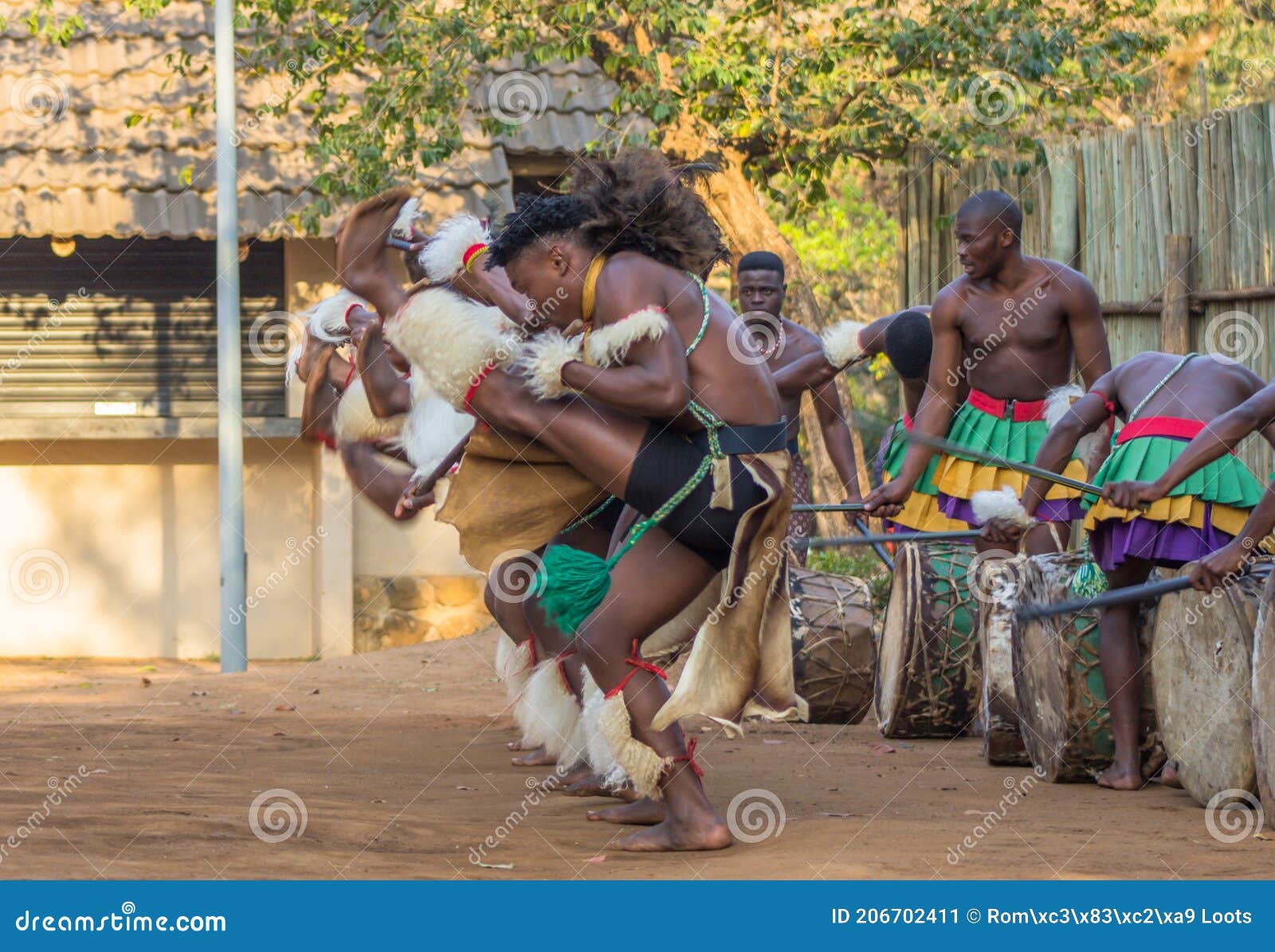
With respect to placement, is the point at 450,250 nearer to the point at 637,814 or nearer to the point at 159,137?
the point at 637,814

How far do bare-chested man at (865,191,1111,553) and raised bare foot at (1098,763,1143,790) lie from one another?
1270 mm

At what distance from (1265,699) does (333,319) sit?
12.2ft

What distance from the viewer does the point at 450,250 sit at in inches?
198

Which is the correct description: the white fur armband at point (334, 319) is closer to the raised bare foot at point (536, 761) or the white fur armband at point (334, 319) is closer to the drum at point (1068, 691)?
the raised bare foot at point (536, 761)

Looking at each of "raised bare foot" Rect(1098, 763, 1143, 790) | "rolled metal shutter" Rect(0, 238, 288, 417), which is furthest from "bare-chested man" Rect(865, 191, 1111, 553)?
"rolled metal shutter" Rect(0, 238, 288, 417)

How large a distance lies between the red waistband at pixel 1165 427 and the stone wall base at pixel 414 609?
6920 mm

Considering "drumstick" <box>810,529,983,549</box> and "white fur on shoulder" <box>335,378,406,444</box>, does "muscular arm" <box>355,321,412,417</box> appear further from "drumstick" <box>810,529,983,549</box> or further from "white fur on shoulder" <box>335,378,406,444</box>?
"drumstick" <box>810,529,983,549</box>

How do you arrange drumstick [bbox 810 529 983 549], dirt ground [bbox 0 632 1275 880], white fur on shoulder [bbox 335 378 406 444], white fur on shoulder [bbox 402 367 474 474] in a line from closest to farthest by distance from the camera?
dirt ground [bbox 0 632 1275 880] → drumstick [bbox 810 529 983 549] → white fur on shoulder [bbox 402 367 474 474] → white fur on shoulder [bbox 335 378 406 444]

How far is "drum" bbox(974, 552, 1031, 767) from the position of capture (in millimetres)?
5828

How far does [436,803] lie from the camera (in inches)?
196

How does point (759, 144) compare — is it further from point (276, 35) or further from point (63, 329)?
point (63, 329)

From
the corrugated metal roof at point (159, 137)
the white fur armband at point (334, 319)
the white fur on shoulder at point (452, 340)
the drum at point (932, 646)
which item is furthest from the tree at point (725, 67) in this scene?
the white fur on shoulder at point (452, 340)

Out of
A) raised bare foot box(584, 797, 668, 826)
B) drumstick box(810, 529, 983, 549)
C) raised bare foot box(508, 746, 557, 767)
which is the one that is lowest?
raised bare foot box(508, 746, 557, 767)

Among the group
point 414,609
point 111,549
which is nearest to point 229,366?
point 414,609
